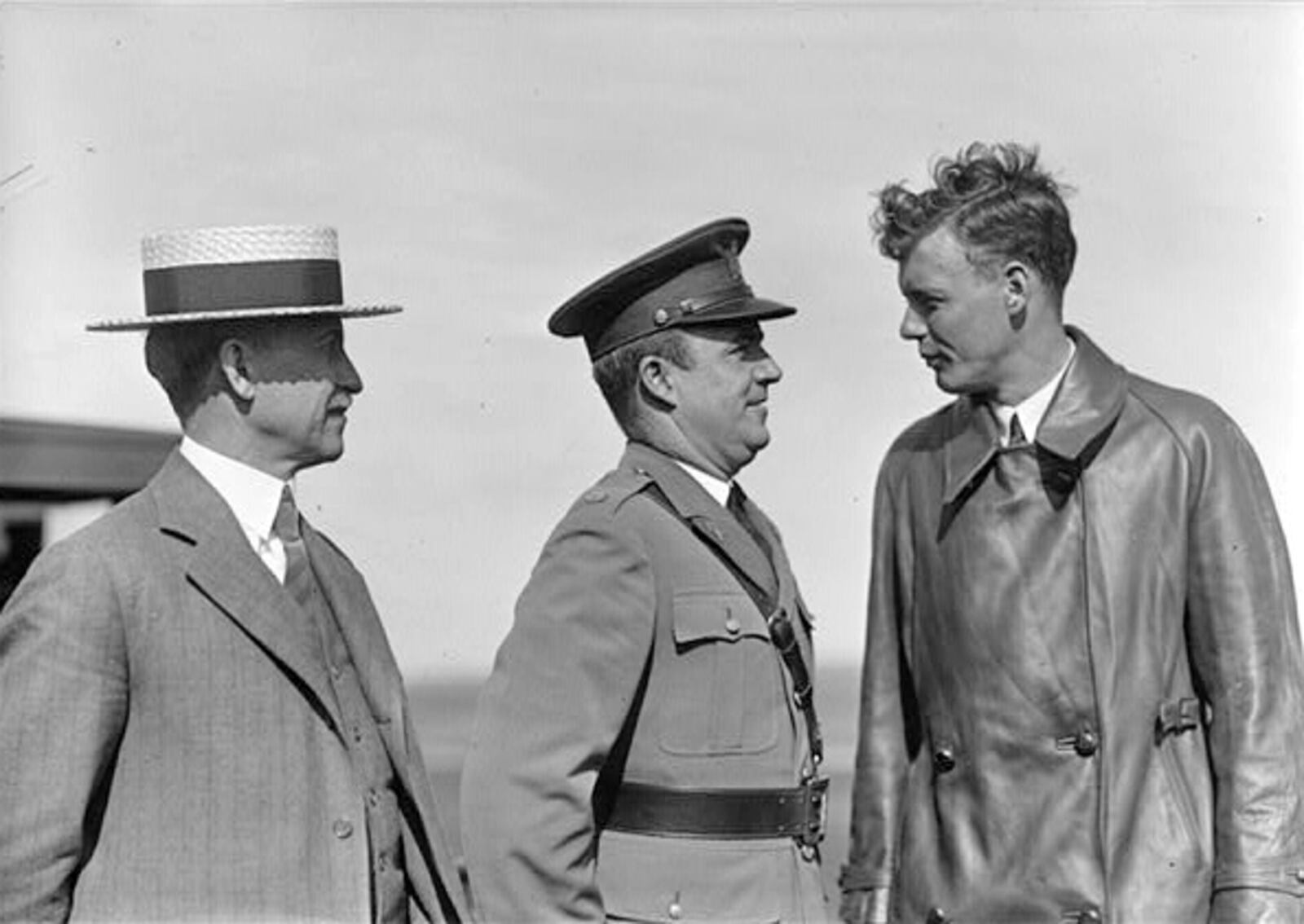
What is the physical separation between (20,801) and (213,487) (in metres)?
0.58

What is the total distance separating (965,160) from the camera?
4.80m

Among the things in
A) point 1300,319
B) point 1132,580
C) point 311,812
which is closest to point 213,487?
point 311,812

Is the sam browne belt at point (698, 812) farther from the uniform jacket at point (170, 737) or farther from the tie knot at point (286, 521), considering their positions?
the tie knot at point (286, 521)

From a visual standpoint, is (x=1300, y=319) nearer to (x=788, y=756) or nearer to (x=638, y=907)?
(x=788, y=756)

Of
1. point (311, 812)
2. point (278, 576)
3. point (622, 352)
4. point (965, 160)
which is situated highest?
point (965, 160)

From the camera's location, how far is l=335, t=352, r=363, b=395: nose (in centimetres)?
367

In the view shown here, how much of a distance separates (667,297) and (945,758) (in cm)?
111

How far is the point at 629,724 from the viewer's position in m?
4.02

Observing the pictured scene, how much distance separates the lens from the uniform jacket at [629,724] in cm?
386

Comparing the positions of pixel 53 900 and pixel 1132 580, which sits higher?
pixel 1132 580

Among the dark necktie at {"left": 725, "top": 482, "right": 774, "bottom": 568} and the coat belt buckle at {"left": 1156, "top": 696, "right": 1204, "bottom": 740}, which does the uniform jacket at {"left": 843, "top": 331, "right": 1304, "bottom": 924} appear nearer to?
the coat belt buckle at {"left": 1156, "top": 696, "right": 1204, "bottom": 740}

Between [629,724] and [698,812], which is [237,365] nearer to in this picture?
[629,724]

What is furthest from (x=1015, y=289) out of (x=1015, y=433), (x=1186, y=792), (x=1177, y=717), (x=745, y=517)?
(x=1186, y=792)

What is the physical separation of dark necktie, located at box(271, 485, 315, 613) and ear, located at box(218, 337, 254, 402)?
172 mm
